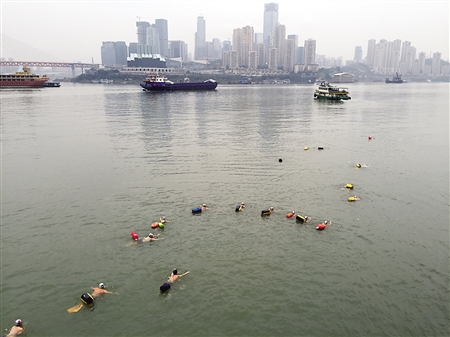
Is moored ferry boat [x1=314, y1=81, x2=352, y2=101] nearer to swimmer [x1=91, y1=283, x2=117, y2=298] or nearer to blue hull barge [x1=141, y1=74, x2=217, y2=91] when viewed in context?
blue hull barge [x1=141, y1=74, x2=217, y2=91]

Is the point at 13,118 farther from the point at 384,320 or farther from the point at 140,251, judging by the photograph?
the point at 384,320

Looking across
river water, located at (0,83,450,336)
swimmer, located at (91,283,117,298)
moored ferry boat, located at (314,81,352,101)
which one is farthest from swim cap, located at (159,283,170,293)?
moored ferry boat, located at (314,81,352,101)

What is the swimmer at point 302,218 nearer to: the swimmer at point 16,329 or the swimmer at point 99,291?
the swimmer at point 99,291

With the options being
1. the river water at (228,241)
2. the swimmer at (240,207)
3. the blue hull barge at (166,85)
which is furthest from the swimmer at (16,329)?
the blue hull barge at (166,85)

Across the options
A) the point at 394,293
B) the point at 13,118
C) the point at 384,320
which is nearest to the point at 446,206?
the point at 394,293

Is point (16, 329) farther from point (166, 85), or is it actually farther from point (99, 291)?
point (166, 85)
